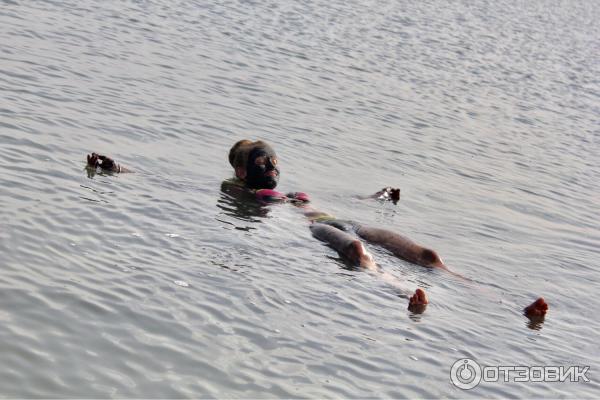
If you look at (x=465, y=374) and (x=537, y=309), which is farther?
(x=537, y=309)

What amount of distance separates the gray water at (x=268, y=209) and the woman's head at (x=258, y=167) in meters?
0.47

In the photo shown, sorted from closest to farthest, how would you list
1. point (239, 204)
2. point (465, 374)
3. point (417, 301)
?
point (465, 374) < point (417, 301) < point (239, 204)

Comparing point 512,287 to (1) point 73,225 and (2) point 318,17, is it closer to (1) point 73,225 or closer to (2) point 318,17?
(1) point 73,225

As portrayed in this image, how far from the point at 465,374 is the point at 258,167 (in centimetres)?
597

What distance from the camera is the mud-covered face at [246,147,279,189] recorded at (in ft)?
44.2

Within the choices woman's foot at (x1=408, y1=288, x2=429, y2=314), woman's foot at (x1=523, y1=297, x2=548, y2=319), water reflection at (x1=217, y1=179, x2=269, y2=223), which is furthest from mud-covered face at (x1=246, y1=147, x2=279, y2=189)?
woman's foot at (x1=523, y1=297, x2=548, y2=319)

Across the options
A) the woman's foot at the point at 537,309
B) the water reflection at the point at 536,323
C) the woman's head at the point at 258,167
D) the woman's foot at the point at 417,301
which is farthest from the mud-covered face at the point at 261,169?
the water reflection at the point at 536,323

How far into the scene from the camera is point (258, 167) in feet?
44.1

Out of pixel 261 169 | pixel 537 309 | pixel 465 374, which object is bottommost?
pixel 465 374

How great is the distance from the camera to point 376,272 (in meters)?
10.6

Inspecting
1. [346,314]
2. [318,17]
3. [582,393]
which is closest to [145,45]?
[318,17]

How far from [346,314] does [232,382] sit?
2.10 meters

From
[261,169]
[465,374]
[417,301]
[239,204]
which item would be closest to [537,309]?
[417,301]

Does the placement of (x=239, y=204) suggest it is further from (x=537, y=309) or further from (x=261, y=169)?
(x=537, y=309)
